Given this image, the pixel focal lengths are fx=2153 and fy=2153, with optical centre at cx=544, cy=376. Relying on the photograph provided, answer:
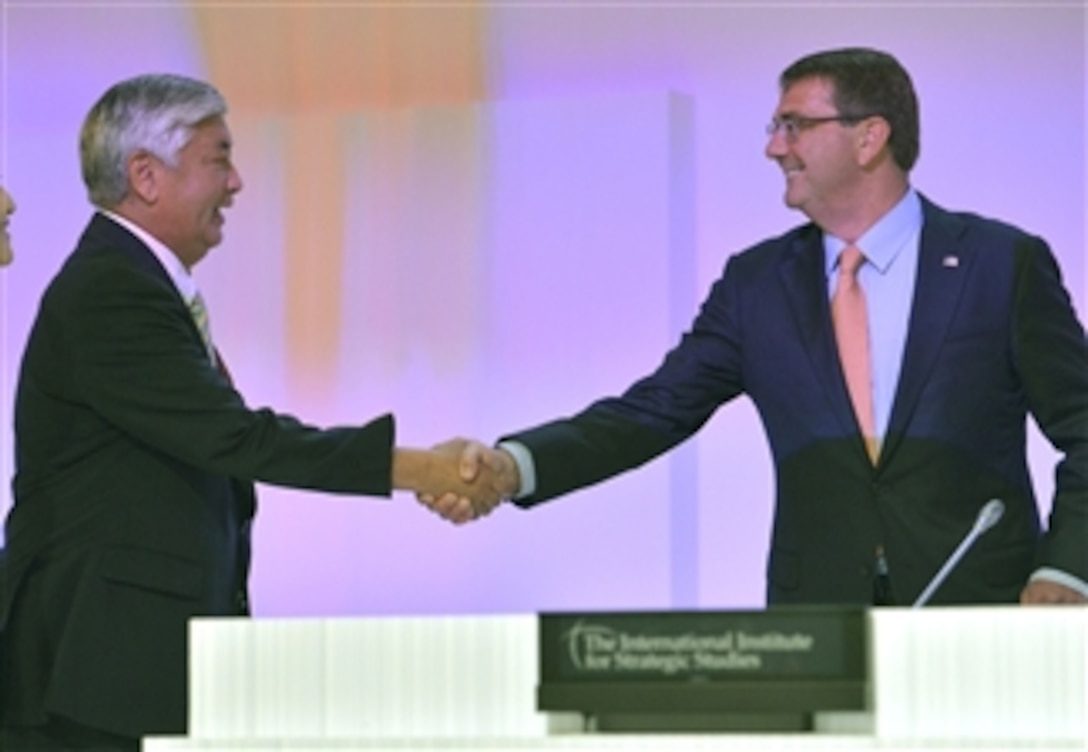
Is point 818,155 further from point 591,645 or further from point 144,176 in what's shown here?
point 591,645

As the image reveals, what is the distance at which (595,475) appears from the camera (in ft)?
11.6

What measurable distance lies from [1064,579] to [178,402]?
1270 millimetres

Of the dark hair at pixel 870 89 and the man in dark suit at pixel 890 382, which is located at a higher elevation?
the dark hair at pixel 870 89

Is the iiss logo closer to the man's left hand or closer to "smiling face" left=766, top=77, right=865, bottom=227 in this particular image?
the man's left hand

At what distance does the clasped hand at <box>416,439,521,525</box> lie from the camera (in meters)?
3.43

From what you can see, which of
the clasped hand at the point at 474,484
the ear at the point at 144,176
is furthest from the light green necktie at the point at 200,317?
the clasped hand at the point at 474,484

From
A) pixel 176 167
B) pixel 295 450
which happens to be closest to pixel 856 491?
pixel 295 450

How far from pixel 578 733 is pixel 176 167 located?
5.39ft

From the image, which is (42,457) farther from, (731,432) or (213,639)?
(731,432)

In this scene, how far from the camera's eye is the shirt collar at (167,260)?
10.4 ft

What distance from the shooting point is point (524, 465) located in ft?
11.4

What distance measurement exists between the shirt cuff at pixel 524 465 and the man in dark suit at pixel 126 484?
39 centimetres

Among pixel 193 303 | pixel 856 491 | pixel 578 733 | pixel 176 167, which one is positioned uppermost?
pixel 176 167

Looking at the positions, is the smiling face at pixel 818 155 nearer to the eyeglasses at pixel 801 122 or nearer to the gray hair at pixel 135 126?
the eyeglasses at pixel 801 122
